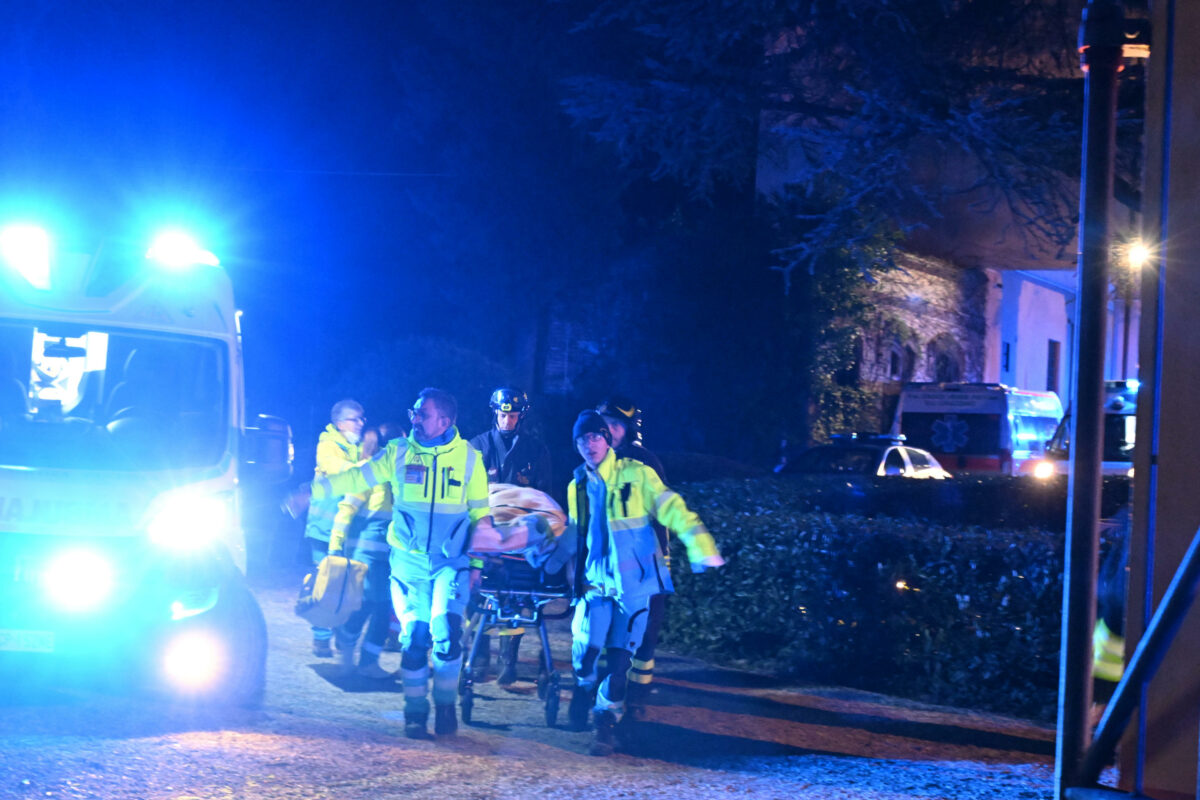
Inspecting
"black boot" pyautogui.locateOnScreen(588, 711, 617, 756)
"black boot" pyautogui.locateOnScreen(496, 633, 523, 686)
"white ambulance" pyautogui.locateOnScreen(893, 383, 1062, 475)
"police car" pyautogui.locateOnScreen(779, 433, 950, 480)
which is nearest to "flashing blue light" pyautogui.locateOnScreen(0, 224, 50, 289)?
"black boot" pyautogui.locateOnScreen(496, 633, 523, 686)

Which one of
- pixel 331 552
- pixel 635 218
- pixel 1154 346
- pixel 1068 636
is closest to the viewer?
pixel 1154 346

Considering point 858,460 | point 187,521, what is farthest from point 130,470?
point 858,460

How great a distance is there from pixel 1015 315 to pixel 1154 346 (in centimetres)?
3200

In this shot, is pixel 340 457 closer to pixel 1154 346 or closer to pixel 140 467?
pixel 140 467

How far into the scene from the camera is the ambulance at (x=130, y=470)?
6.33 metres

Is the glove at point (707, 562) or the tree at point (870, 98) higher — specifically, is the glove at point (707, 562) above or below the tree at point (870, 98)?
below

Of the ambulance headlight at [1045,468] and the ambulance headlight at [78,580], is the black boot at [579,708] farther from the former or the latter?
the ambulance headlight at [1045,468]

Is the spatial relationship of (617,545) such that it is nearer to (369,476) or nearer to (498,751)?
(498,751)

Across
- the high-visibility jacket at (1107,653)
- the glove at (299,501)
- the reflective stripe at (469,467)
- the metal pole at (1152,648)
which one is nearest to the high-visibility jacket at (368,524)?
the glove at (299,501)

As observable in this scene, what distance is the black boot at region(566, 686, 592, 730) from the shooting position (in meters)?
6.83

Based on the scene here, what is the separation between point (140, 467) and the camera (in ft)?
22.1

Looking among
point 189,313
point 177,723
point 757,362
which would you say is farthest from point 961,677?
point 757,362

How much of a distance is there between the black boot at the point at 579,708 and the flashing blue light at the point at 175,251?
3258mm

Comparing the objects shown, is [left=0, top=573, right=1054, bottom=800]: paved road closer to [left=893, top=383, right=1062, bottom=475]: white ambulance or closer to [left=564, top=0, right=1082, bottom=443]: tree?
[left=564, top=0, right=1082, bottom=443]: tree
